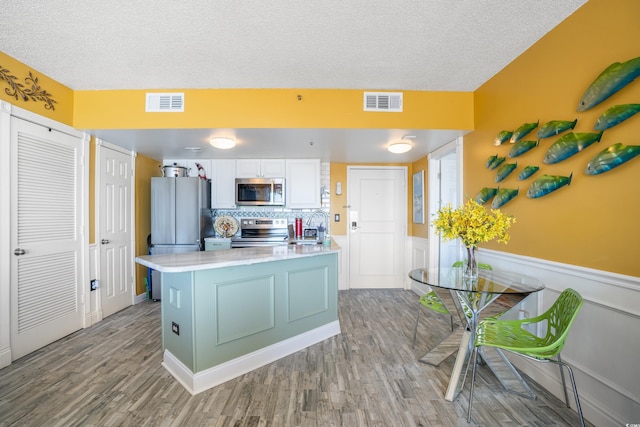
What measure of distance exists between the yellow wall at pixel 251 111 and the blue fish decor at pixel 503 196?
0.95m

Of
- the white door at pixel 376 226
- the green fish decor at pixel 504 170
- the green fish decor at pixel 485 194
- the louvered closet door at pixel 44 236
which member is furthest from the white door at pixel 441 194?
the louvered closet door at pixel 44 236

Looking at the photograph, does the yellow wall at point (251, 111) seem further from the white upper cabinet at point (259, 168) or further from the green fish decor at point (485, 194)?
the white upper cabinet at point (259, 168)

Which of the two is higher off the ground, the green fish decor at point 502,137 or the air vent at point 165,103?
the air vent at point 165,103

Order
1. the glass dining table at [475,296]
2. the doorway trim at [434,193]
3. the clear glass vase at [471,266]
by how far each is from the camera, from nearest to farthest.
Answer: the glass dining table at [475,296], the clear glass vase at [471,266], the doorway trim at [434,193]

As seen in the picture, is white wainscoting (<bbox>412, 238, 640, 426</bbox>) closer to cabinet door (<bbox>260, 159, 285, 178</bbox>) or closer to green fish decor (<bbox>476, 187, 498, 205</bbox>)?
green fish decor (<bbox>476, 187, 498, 205</bbox>)

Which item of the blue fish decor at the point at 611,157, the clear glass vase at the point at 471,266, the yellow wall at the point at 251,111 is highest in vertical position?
the yellow wall at the point at 251,111

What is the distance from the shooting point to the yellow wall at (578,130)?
156 cm

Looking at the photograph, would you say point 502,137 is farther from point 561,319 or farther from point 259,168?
point 259,168

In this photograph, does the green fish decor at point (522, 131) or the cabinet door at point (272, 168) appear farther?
the cabinet door at point (272, 168)

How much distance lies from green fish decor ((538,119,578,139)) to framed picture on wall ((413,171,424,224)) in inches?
92.2

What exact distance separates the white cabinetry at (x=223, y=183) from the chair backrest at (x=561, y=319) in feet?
13.4

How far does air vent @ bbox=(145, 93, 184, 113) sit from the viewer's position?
2955 millimetres

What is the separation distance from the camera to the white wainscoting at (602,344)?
5.00 feet

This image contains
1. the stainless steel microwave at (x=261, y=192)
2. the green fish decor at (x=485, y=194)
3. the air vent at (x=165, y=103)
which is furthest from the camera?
the stainless steel microwave at (x=261, y=192)
